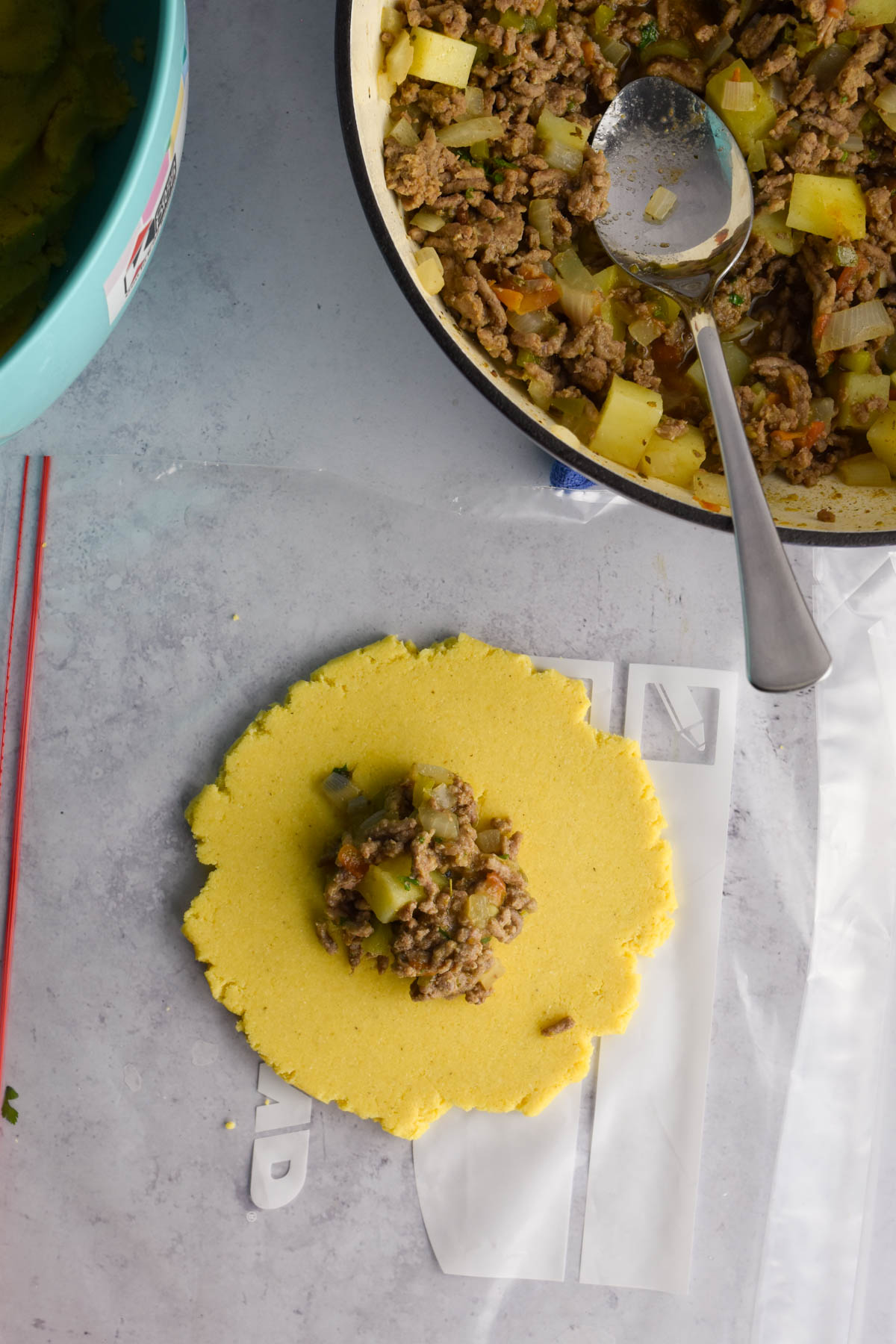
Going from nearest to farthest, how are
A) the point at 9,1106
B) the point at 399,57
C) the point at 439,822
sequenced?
the point at 399,57
the point at 439,822
the point at 9,1106

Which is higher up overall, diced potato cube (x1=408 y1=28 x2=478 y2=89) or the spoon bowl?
diced potato cube (x1=408 y1=28 x2=478 y2=89)

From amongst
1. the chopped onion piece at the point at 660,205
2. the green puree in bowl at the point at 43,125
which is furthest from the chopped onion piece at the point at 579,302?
the green puree in bowl at the point at 43,125

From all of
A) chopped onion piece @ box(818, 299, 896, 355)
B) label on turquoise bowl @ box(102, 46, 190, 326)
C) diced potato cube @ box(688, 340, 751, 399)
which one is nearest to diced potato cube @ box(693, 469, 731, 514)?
diced potato cube @ box(688, 340, 751, 399)

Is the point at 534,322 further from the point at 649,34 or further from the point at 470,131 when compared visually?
the point at 649,34

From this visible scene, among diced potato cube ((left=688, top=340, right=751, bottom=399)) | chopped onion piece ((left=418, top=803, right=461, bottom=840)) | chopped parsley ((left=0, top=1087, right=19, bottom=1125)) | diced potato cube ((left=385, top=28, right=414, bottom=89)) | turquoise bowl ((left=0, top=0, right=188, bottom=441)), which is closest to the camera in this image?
turquoise bowl ((left=0, top=0, right=188, bottom=441))

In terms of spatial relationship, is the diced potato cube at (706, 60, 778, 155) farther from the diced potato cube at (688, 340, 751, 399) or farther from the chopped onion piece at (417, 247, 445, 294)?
the chopped onion piece at (417, 247, 445, 294)

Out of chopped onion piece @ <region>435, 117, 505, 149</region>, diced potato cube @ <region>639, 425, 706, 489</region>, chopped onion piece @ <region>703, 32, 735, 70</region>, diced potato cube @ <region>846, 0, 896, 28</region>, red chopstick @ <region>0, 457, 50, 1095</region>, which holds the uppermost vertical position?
diced potato cube @ <region>846, 0, 896, 28</region>

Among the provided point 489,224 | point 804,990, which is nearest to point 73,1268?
point 804,990

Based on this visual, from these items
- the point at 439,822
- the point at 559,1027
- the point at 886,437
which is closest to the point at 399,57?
the point at 886,437
